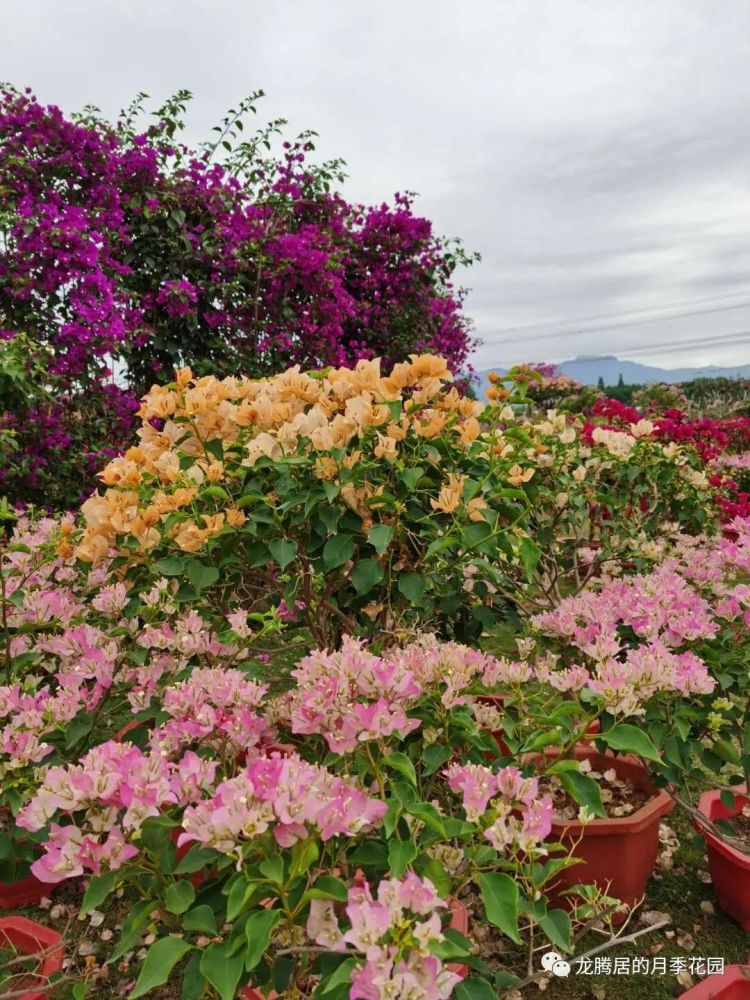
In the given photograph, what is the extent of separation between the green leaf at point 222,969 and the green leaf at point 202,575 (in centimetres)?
75

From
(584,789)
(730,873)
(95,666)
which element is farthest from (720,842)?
(95,666)

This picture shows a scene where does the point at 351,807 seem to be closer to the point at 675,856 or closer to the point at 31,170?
the point at 675,856

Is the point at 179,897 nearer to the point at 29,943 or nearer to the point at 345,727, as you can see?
the point at 345,727

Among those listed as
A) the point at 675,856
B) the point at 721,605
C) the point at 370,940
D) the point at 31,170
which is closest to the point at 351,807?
the point at 370,940

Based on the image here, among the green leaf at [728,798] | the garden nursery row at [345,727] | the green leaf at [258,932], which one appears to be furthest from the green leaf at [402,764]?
the green leaf at [728,798]

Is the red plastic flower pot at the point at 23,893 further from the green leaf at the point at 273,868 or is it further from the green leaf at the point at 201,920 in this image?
the green leaf at the point at 273,868

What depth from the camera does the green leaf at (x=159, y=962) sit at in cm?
83

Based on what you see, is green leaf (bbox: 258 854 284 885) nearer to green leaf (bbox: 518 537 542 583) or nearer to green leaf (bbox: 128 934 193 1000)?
green leaf (bbox: 128 934 193 1000)

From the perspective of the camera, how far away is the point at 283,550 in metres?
1.46

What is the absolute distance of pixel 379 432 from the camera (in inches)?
61.3

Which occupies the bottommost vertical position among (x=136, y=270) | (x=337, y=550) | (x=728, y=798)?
(x=728, y=798)

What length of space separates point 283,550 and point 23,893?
55.3 inches

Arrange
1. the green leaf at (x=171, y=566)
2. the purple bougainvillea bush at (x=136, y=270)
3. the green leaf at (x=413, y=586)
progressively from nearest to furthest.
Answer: the green leaf at (x=171, y=566) → the green leaf at (x=413, y=586) → the purple bougainvillea bush at (x=136, y=270)

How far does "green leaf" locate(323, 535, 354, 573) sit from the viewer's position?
4.90ft
